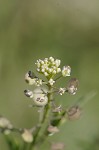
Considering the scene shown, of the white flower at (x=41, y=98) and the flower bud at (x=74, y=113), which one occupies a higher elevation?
the white flower at (x=41, y=98)

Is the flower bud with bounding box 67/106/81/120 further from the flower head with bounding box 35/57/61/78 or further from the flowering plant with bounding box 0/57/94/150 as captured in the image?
the flower head with bounding box 35/57/61/78

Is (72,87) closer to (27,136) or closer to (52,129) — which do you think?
(52,129)

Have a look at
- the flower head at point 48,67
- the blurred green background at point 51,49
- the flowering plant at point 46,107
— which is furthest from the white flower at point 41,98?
the blurred green background at point 51,49

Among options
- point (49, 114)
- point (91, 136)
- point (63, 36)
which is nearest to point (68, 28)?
point (63, 36)

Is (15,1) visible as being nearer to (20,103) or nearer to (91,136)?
(20,103)

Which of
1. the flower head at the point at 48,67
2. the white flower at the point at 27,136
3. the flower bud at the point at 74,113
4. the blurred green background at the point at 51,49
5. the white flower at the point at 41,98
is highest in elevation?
the blurred green background at the point at 51,49

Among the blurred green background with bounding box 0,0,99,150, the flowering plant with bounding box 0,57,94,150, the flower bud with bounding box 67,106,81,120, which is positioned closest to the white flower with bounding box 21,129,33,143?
the flowering plant with bounding box 0,57,94,150

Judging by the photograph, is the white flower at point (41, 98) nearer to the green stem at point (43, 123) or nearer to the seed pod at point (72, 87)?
the green stem at point (43, 123)

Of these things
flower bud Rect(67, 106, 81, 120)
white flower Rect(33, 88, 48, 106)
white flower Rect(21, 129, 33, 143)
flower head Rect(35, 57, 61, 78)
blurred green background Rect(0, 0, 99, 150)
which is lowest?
white flower Rect(21, 129, 33, 143)
